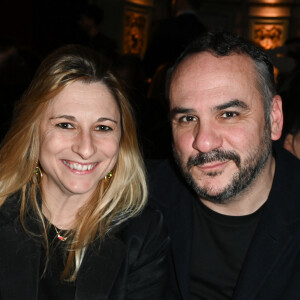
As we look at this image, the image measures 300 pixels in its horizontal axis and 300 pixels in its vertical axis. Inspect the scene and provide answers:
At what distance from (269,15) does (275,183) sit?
8649 millimetres

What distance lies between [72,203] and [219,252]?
69 centimetres

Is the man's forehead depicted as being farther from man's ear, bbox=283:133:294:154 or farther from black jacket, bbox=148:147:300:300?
man's ear, bbox=283:133:294:154

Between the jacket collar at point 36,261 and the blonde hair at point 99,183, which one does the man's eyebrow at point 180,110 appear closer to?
the blonde hair at point 99,183

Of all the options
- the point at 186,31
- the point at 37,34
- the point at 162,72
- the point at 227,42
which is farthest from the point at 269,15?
the point at 227,42

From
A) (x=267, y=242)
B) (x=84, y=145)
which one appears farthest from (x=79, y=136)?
(x=267, y=242)

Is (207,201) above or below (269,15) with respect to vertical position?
below

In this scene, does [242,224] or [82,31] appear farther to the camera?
[82,31]

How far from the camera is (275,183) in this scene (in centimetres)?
203

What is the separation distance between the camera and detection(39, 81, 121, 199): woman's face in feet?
6.39

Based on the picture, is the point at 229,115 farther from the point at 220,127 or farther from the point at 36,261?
the point at 36,261

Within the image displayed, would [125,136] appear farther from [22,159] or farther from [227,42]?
[227,42]

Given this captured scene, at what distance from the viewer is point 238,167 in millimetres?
1939

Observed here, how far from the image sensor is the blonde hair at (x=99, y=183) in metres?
1.99

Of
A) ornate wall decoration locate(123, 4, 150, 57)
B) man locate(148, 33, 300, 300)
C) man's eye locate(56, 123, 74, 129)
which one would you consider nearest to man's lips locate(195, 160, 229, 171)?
man locate(148, 33, 300, 300)
